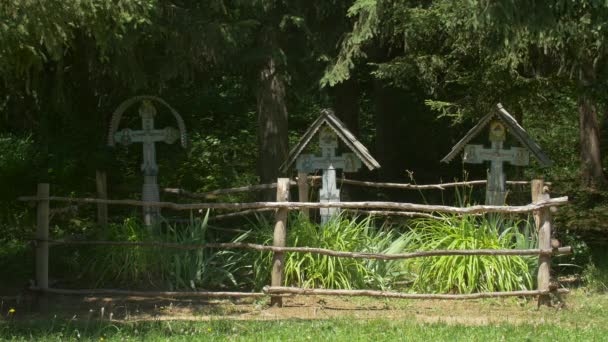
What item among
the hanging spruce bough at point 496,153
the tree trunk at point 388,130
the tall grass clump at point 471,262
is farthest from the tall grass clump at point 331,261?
the tree trunk at point 388,130

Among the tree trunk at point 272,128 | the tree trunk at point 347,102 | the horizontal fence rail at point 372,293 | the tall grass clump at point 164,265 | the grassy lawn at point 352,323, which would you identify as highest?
the tree trunk at point 347,102

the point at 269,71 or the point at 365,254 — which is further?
the point at 269,71

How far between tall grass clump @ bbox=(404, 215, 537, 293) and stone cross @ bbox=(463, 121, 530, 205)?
78 cm

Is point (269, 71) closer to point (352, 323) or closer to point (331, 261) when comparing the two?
point (331, 261)

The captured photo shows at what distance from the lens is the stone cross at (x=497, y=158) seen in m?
11.0

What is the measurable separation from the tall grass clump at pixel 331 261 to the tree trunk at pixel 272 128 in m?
2.79

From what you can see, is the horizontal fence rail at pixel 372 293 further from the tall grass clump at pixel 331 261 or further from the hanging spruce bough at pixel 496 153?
the hanging spruce bough at pixel 496 153

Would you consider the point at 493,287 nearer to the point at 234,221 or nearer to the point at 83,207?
the point at 234,221

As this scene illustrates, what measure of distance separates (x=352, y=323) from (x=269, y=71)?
18.6 feet

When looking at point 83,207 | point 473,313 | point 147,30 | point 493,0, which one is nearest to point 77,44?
point 147,30

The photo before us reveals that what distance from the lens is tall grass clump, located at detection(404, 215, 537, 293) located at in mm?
9586

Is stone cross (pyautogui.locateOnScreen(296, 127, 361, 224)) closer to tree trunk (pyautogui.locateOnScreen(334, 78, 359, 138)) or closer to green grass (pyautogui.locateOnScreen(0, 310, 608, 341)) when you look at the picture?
green grass (pyautogui.locateOnScreen(0, 310, 608, 341))

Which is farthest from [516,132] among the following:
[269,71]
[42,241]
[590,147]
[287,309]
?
[42,241]

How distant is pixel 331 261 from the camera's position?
9.81 meters
